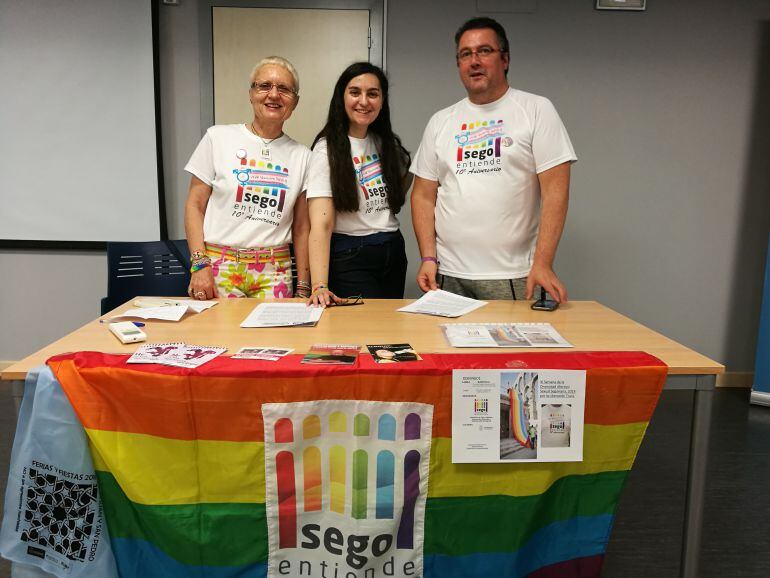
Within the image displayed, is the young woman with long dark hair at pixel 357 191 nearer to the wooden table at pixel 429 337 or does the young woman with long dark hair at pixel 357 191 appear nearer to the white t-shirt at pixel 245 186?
the white t-shirt at pixel 245 186

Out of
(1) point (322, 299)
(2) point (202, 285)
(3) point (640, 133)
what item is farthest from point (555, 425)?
(3) point (640, 133)

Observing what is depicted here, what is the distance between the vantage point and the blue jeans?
221 centimetres

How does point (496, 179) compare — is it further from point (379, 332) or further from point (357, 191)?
point (379, 332)

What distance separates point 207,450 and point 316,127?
220 centimetres

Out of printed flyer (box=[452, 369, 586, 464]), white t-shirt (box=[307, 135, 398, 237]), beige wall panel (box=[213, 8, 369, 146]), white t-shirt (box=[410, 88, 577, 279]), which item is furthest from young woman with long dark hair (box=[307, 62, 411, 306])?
beige wall panel (box=[213, 8, 369, 146])

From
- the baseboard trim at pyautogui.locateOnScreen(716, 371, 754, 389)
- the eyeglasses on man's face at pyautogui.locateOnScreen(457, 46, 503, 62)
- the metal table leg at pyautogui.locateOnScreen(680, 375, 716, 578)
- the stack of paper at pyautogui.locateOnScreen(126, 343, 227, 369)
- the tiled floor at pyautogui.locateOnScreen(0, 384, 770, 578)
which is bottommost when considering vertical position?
the tiled floor at pyautogui.locateOnScreen(0, 384, 770, 578)

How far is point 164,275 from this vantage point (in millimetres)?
2469

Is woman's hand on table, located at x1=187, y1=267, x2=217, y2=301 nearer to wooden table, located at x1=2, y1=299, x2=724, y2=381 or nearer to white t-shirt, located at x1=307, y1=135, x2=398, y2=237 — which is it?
wooden table, located at x1=2, y1=299, x2=724, y2=381

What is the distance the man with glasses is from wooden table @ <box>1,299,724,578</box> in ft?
0.69

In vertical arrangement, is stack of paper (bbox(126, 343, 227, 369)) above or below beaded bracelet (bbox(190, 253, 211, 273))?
below

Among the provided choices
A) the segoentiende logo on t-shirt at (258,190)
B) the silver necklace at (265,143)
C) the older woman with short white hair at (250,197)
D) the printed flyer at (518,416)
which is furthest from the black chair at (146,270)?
the printed flyer at (518,416)

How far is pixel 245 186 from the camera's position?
208cm

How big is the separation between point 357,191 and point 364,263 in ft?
0.90

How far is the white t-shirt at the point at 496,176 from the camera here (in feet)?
6.77
